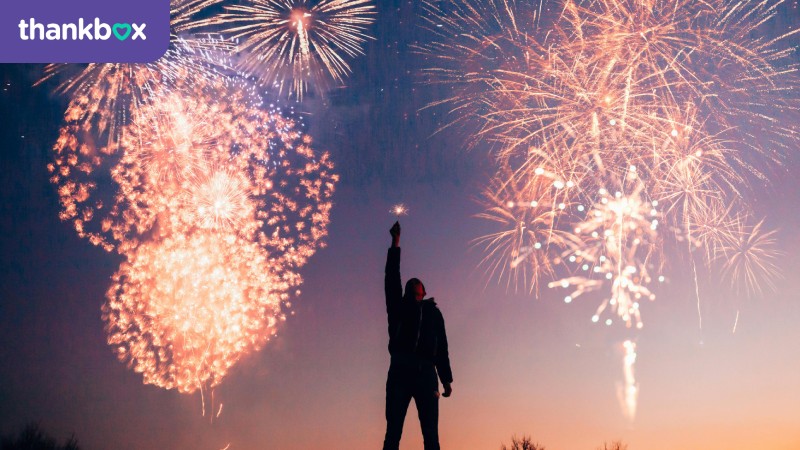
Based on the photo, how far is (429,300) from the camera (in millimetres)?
6547

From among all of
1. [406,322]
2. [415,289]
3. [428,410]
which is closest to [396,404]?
[428,410]

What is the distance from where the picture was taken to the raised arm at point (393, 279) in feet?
20.5

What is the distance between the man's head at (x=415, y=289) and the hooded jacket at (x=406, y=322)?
0.08 feet

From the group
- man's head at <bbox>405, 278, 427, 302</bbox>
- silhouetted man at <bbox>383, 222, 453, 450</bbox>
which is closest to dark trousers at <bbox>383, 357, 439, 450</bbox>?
silhouetted man at <bbox>383, 222, 453, 450</bbox>

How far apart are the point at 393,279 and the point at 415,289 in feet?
0.88

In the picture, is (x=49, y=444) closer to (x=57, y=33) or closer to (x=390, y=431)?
A: (x=57, y=33)

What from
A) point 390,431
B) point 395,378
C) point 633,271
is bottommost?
point 390,431

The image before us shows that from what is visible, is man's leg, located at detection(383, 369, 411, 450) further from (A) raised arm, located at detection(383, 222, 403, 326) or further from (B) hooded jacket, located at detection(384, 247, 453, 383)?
(A) raised arm, located at detection(383, 222, 403, 326)

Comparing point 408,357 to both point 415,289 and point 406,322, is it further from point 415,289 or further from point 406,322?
point 415,289

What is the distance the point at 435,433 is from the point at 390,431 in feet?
1.24

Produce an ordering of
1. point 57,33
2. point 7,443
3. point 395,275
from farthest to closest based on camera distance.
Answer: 1. point 7,443
2. point 57,33
3. point 395,275

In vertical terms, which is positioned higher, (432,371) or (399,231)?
(399,231)

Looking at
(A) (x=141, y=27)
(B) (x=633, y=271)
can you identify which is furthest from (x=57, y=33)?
(B) (x=633, y=271)

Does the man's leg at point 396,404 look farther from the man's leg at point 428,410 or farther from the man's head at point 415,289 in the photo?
the man's head at point 415,289
